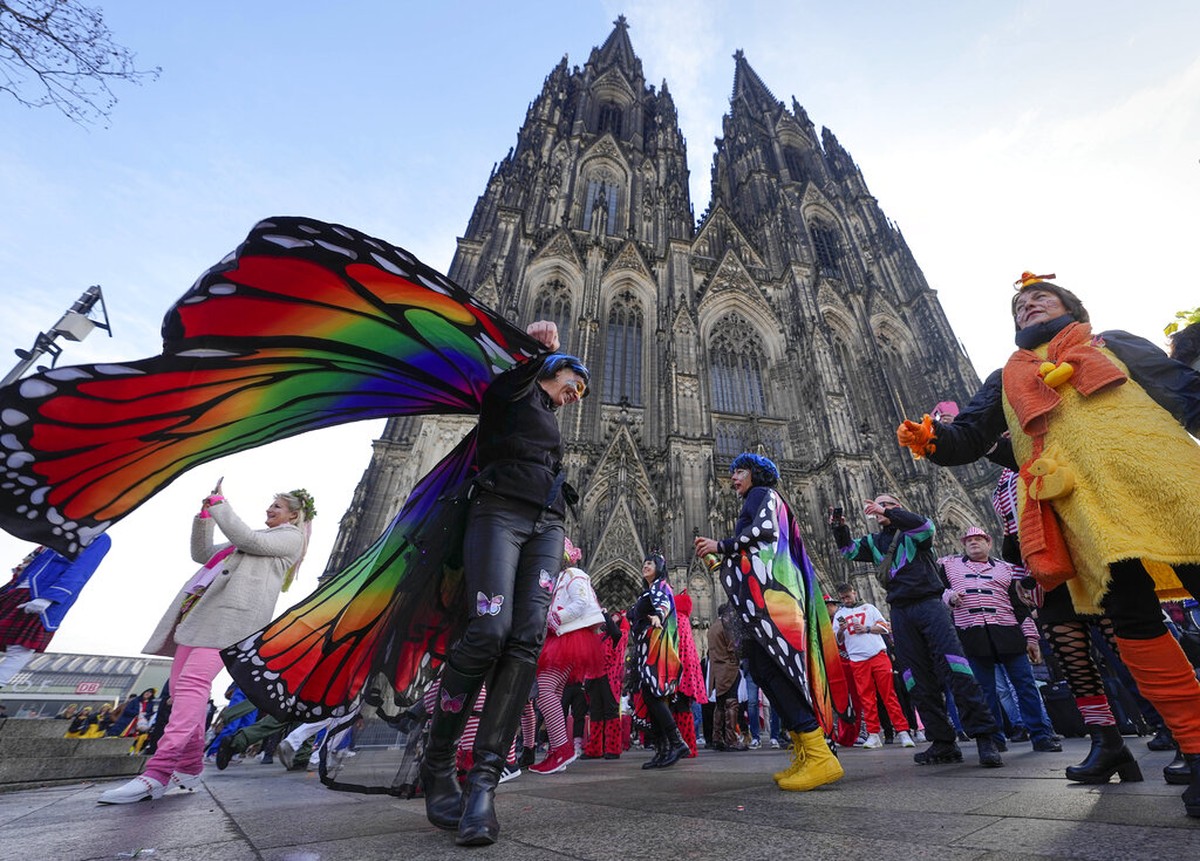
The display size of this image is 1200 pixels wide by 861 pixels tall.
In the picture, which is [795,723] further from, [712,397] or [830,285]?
[830,285]

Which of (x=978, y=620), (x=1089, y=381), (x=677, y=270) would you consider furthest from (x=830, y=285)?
(x=1089, y=381)

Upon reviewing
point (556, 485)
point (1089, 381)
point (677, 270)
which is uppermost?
point (677, 270)

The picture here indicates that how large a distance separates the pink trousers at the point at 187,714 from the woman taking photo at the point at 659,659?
→ 281 cm

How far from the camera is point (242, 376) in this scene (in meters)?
1.76

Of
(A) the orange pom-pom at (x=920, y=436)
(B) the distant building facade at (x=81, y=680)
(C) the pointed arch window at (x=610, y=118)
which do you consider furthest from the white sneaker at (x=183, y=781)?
(B) the distant building facade at (x=81, y=680)

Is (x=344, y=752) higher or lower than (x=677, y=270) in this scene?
lower

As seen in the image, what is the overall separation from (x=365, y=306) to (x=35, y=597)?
4886mm

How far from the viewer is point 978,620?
4.16 meters

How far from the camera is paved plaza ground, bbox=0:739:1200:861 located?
118 centimetres

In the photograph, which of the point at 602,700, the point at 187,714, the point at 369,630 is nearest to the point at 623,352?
the point at 602,700

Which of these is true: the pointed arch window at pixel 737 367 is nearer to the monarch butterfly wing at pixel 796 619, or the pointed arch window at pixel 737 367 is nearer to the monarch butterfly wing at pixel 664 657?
the monarch butterfly wing at pixel 664 657

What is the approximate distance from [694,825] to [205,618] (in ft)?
9.33

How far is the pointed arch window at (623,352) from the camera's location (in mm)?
17672

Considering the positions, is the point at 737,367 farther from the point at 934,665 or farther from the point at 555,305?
the point at 934,665
